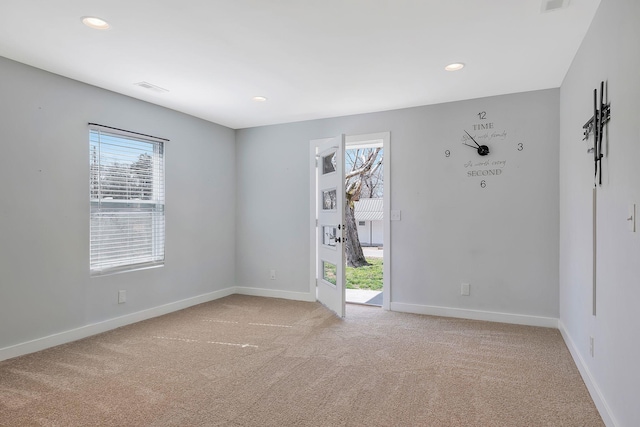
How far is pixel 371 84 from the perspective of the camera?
3.58m

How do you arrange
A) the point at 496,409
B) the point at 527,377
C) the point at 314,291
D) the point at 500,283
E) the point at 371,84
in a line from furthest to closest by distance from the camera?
the point at 314,291, the point at 500,283, the point at 371,84, the point at 527,377, the point at 496,409

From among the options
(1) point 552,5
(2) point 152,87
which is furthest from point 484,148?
(2) point 152,87

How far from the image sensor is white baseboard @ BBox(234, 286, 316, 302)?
16.2 ft

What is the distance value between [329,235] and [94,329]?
260 cm

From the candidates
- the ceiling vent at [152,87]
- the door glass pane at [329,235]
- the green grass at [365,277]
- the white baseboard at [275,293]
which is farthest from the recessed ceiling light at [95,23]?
the green grass at [365,277]

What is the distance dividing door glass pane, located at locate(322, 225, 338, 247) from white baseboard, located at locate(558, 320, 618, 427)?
2.36 meters

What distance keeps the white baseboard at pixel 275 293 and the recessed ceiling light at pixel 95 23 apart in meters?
3.57

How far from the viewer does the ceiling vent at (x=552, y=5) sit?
216cm

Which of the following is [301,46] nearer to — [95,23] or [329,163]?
[95,23]

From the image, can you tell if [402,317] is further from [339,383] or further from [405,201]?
[339,383]

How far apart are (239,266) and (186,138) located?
190 centimetres

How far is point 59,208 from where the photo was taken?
3.32m

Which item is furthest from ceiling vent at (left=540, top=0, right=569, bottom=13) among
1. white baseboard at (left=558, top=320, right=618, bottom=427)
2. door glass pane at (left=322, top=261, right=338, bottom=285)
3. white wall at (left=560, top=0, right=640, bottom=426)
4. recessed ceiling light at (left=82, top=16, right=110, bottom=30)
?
door glass pane at (left=322, top=261, right=338, bottom=285)

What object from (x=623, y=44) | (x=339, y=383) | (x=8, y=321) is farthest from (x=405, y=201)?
(x=8, y=321)
